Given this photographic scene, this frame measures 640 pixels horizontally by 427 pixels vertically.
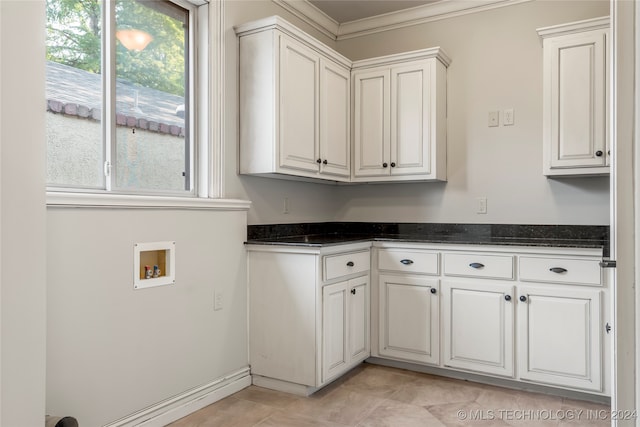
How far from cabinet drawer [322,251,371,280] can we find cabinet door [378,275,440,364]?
202mm

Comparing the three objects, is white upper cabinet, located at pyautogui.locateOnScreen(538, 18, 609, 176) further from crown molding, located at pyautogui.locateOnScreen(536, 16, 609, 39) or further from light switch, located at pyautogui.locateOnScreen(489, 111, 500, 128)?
light switch, located at pyautogui.locateOnScreen(489, 111, 500, 128)

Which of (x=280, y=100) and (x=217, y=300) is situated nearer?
(x=217, y=300)

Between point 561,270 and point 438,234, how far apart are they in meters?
1.06

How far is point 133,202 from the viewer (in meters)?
2.21

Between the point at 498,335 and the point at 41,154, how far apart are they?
2.61 meters

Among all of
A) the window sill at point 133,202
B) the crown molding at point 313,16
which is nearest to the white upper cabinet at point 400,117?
the crown molding at point 313,16

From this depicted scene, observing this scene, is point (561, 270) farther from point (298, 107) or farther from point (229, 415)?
point (229, 415)

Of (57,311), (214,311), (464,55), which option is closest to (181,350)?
(214,311)

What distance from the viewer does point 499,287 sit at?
2.88 m

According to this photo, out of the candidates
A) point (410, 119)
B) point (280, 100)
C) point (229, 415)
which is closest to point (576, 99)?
point (410, 119)

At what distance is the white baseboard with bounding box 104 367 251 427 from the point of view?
7.44 ft

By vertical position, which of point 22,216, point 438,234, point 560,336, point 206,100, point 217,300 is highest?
point 206,100

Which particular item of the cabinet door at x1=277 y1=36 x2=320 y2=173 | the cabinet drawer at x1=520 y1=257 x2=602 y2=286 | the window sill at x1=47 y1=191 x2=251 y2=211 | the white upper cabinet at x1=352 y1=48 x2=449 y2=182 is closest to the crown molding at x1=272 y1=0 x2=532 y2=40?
the white upper cabinet at x1=352 y1=48 x2=449 y2=182

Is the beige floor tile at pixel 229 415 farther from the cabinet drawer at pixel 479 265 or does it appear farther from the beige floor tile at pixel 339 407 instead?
the cabinet drawer at pixel 479 265
